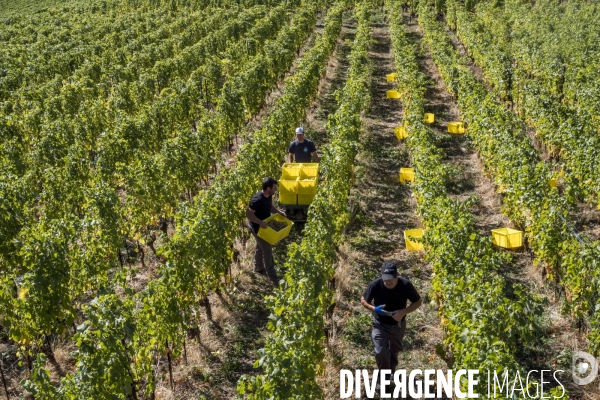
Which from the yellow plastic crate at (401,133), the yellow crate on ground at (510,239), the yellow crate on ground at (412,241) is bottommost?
the yellow plastic crate at (401,133)

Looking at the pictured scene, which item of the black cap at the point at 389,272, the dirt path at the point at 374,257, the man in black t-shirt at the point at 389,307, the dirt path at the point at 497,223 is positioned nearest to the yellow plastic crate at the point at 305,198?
the dirt path at the point at 374,257

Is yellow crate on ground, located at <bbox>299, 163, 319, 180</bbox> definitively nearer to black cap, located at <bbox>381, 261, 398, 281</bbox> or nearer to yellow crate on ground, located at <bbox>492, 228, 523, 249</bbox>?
yellow crate on ground, located at <bbox>492, 228, 523, 249</bbox>

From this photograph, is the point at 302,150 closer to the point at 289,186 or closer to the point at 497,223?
the point at 289,186

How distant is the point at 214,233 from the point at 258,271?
1.47 m

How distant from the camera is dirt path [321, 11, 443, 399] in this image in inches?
279

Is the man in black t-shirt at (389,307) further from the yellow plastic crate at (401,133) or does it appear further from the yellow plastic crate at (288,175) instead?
the yellow plastic crate at (401,133)

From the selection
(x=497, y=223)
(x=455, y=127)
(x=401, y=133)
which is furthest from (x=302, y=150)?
(x=455, y=127)

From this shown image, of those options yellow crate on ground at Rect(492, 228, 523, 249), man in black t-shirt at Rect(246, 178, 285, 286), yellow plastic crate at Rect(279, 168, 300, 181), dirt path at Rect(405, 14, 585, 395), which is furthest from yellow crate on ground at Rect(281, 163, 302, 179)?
yellow crate on ground at Rect(492, 228, 523, 249)

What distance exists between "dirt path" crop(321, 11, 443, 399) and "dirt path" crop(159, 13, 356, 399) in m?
0.99

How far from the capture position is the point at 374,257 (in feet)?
30.6

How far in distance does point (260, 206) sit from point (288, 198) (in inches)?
58.4

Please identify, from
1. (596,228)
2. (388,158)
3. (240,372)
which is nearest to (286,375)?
(240,372)

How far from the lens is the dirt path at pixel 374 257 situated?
710 cm

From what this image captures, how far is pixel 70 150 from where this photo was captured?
1093 cm
